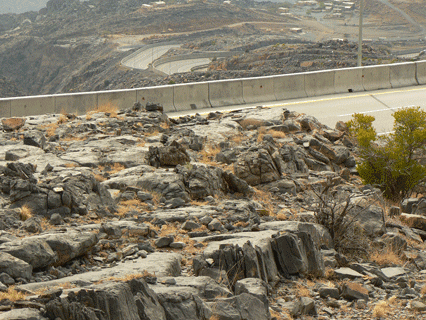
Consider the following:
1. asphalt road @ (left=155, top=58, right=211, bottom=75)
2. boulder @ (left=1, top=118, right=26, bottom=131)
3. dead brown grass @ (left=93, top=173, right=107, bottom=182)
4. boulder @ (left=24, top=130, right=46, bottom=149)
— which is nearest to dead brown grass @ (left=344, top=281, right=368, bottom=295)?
dead brown grass @ (left=93, top=173, right=107, bottom=182)

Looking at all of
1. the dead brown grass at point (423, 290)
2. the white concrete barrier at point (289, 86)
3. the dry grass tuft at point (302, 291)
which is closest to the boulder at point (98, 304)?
the dry grass tuft at point (302, 291)

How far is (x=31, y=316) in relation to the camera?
4.68 m

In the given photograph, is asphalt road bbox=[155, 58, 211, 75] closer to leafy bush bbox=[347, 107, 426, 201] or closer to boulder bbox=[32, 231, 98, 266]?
leafy bush bbox=[347, 107, 426, 201]

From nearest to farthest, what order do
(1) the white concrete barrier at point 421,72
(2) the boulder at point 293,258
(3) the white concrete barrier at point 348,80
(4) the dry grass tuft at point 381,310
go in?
1. (4) the dry grass tuft at point 381,310
2. (2) the boulder at point 293,258
3. (3) the white concrete barrier at point 348,80
4. (1) the white concrete barrier at point 421,72

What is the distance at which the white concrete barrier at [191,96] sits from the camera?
19.1 meters

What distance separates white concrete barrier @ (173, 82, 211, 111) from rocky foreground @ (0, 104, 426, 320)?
15.5 feet

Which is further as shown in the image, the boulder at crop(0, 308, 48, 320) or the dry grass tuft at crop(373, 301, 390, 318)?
the dry grass tuft at crop(373, 301, 390, 318)

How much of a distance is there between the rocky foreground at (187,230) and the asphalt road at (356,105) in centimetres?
449

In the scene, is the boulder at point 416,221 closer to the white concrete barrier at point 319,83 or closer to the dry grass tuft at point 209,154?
the dry grass tuft at point 209,154

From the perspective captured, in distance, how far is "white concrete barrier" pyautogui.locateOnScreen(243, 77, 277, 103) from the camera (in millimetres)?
20484

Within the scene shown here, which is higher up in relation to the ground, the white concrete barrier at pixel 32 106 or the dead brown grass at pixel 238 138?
the white concrete barrier at pixel 32 106

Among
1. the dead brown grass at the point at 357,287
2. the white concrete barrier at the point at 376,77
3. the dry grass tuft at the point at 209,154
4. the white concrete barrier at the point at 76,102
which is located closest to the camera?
the dead brown grass at the point at 357,287

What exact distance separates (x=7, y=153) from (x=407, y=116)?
31.4 ft

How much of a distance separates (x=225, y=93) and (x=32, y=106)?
6.96 meters
